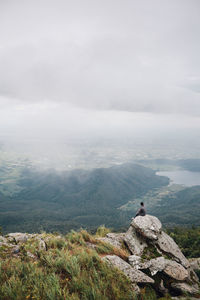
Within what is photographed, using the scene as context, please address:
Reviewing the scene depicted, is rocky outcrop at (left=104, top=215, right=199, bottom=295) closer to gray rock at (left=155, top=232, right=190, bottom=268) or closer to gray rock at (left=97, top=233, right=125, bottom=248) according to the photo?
gray rock at (left=155, top=232, right=190, bottom=268)

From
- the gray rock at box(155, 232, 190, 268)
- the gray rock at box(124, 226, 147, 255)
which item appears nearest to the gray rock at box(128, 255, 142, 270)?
the gray rock at box(124, 226, 147, 255)

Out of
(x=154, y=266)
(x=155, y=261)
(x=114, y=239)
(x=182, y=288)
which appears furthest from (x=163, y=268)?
(x=114, y=239)

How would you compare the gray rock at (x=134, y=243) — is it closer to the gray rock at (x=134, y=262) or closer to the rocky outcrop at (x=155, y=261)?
the rocky outcrop at (x=155, y=261)

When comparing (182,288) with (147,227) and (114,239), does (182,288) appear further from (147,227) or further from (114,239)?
(114,239)

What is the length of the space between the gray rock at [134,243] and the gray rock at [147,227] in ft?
1.50

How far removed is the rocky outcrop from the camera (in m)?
6.73

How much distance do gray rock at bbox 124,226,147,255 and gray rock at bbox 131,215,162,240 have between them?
18.0 inches

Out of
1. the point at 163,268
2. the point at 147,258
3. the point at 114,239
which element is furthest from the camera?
the point at 114,239

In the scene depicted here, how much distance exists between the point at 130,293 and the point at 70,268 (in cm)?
215

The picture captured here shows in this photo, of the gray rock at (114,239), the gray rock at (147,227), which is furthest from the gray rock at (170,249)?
the gray rock at (114,239)

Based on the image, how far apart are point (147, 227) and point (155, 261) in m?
3.29

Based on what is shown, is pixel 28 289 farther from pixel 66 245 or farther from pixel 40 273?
pixel 66 245

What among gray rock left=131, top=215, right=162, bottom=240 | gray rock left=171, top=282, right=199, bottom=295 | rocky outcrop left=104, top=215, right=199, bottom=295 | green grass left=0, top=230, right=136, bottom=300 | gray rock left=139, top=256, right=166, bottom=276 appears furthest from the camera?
gray rock left=131, top=215, right=162, bottom=240

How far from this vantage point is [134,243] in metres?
11.0
